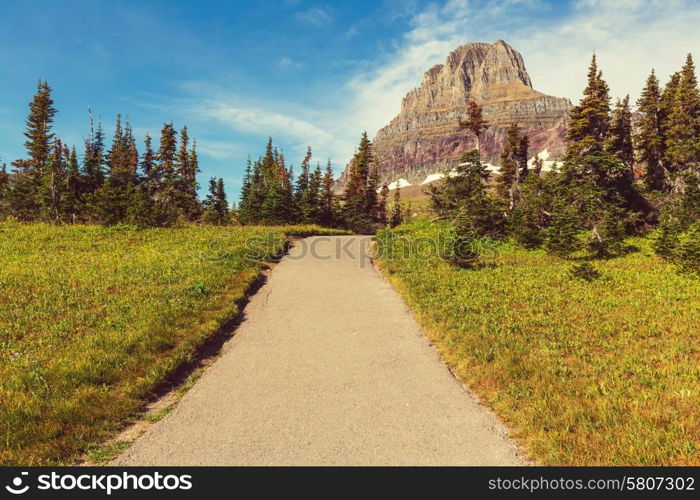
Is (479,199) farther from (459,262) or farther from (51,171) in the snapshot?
(51,171)

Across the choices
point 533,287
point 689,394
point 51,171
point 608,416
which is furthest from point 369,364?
point 51,171

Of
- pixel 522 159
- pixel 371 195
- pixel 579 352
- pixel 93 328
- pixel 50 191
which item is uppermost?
pixel 371 195

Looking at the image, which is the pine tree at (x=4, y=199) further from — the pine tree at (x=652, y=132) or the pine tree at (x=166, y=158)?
the pine tree at (x=652, y=132)

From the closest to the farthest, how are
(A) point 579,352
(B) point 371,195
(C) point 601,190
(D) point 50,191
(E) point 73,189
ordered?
(A) point 579,352 < (C) point 601,190 < (D) point 50,191 < (E) point 73,189 < (B) point 371,195

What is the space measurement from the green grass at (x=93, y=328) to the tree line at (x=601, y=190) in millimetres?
11494

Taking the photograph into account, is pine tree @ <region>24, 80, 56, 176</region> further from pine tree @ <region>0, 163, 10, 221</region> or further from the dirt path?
the dirt path

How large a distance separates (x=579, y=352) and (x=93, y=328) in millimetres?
11386

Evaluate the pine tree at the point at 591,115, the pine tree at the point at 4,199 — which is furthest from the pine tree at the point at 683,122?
the pine tree at the point at 4,199

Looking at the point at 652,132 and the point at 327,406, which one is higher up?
the point at 652,132

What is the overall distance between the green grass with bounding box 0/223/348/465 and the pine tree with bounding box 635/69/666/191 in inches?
1535

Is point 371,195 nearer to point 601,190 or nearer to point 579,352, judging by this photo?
point 601,190

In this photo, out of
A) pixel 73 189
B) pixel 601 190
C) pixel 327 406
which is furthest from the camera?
pixel 73 189

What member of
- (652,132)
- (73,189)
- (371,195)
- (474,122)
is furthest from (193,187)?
(652,132)

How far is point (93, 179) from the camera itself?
55.7 m
